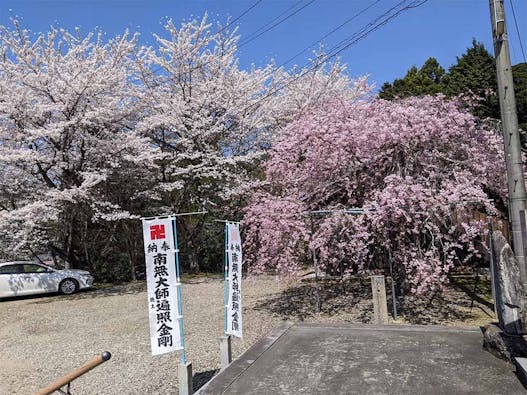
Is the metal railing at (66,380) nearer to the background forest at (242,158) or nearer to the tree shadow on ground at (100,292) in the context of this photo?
the background forest at (242,158)

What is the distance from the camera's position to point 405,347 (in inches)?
228

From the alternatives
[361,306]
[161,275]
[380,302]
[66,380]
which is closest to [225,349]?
[161,275]

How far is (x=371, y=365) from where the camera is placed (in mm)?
5180

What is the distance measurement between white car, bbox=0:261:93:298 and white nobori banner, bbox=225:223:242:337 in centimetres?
1005

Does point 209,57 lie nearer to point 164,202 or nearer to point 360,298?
point 164,202

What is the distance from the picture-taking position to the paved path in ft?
14.9

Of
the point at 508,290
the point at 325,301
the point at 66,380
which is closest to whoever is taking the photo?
the point at 66,380

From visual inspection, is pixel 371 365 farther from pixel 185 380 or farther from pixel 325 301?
pixel 325 301

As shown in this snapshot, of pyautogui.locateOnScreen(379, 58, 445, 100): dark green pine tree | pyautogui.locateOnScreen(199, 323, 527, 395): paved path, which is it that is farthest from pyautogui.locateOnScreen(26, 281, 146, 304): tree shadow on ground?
pyautogui.locateOnScreen(379, 58, 445, 100): dark green pine tree

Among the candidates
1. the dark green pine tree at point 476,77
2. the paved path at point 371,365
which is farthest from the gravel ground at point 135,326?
the dark green pine tree at point 476,77

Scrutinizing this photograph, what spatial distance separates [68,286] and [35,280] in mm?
1007

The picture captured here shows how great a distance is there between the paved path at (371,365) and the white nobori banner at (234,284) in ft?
1.35

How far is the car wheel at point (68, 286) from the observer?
14.4m

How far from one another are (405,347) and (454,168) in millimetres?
3875
